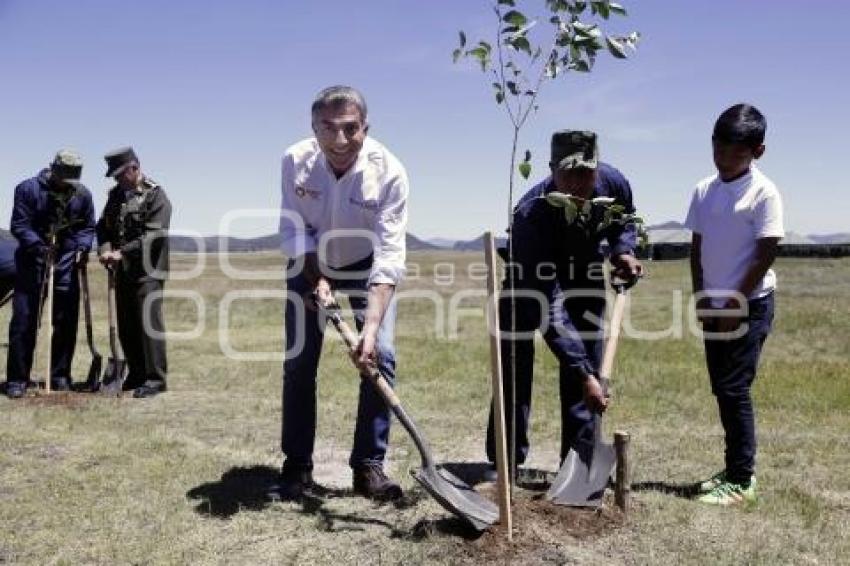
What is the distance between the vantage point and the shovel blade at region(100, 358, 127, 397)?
28.4 ft

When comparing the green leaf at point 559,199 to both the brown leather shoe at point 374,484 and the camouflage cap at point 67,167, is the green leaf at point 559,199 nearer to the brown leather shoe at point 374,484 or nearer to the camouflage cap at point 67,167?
the brown leather shoe at point 374,484

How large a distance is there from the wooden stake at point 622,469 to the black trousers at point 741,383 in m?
0.89

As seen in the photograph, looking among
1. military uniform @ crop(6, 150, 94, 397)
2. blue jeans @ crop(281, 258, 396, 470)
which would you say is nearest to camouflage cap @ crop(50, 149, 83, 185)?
military uniform @ crop(6, 150, 94, 397)

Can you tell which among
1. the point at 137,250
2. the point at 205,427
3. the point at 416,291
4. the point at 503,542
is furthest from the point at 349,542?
the point at 416,291

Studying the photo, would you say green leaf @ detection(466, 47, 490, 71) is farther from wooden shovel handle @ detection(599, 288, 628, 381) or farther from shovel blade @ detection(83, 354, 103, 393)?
shovel blade @ detection(83, 354, 103, 393)

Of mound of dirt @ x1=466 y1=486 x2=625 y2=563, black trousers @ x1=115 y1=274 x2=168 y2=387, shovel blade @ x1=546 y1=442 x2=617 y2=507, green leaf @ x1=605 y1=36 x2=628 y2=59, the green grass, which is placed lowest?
the green grass

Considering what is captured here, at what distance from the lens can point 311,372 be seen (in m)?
4.89

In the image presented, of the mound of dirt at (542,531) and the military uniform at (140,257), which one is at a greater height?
the military uniform at (140,257)

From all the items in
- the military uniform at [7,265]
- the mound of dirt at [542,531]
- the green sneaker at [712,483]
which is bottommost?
the green sneaker at [712,483]

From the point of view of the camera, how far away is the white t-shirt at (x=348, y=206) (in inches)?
181

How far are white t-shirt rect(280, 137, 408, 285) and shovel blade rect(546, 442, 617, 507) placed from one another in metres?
1.40

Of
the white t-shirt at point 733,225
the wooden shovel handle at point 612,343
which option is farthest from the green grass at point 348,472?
the white t-shirt at point 733,225

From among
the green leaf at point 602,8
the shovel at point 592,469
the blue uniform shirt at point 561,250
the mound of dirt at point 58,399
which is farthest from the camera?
the mound of dirt at point 58,399

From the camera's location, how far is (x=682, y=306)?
63.4 feet
